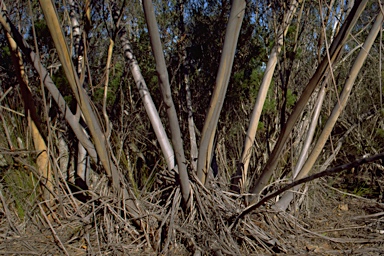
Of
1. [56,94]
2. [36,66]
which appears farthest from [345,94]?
[36,66]

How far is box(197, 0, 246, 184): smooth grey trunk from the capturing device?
2771mm

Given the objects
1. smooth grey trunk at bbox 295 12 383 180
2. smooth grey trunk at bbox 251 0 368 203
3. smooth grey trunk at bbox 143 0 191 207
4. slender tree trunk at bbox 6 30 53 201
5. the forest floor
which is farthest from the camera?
slender tree trunk at bbox 6 30 53 201

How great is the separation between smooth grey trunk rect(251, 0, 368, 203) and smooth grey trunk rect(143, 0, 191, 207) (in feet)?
2.24

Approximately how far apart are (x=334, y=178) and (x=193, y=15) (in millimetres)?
2988

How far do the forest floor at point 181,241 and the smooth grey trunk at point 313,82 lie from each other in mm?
329

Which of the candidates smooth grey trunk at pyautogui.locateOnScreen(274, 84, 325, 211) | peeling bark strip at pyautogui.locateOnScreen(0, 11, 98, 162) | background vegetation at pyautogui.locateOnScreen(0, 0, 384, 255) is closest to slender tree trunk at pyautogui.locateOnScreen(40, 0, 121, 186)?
background vegetation at pyautogui.locateOnScreen(0, 0, 384, 255)

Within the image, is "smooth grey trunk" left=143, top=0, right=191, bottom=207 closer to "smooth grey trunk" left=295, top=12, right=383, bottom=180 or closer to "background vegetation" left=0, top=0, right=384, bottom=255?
"background vegetation" left=0, top=0, right=384, bottom=255

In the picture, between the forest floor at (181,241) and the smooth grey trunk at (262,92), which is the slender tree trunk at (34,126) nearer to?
the forest floor at (181,241)

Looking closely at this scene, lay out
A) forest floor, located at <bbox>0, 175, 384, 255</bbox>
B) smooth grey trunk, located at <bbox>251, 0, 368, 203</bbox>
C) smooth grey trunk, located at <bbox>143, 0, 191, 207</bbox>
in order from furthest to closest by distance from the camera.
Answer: forest floor, located at <bbox>0, 175, 384, 255</bbox> < smooth grey trunk, located at <bbox>143, 0, 191, 207</bbox> < smooth grey trunk, located at <bbox>251, 0, 368, 203</bbox>

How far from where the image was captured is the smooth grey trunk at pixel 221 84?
2.77m

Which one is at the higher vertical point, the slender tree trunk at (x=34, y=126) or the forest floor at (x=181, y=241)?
the slender tree trunk at (x=34, y=126)

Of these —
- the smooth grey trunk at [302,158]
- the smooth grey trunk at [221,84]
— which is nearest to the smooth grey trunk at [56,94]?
the smooth grey trunk at [221,84]

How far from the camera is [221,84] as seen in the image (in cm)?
292

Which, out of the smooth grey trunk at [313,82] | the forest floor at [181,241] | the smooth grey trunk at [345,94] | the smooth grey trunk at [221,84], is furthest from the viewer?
the smooth grey trunk at [345,94]
